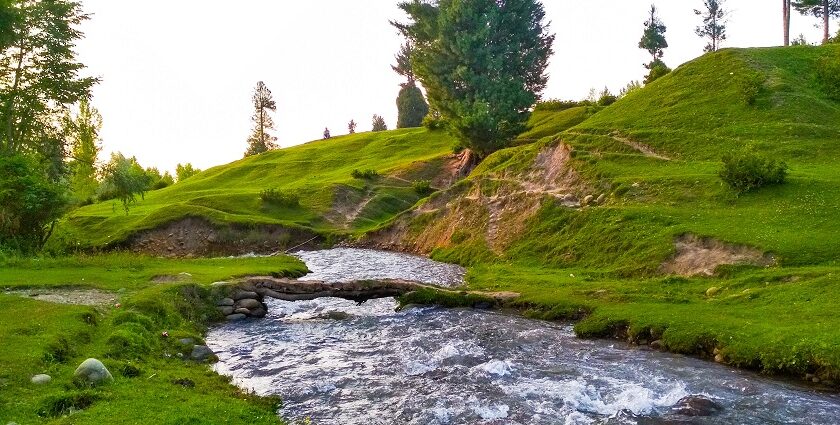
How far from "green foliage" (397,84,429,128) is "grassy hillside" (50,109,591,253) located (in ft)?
48.9

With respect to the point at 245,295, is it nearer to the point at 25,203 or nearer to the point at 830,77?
the point at 25,203

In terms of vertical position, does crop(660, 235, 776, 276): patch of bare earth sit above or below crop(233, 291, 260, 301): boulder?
above

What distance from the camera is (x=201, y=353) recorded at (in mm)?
19516

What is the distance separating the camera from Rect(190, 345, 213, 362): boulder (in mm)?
19150

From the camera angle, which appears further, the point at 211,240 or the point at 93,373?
the point at 211,240

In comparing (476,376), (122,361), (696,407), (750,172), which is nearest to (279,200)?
(750,172)

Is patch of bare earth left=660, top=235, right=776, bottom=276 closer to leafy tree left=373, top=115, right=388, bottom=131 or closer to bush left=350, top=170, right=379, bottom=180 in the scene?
bush left=350, top=170, right=379, bottom=180

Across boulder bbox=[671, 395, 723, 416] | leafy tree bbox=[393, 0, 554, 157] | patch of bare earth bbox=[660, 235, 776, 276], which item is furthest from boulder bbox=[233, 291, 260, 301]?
leafy tree bbox=[393, 0, 554, 157]

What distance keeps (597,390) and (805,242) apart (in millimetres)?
16512

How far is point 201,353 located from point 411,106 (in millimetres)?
122334

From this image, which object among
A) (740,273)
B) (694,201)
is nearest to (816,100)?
(694,201)

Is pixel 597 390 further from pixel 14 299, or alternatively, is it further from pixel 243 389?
pixel 14 299

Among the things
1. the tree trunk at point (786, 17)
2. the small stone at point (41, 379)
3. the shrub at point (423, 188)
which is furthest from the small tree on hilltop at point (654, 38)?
the small stone at point (41, 379)

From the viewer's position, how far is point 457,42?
237ft
